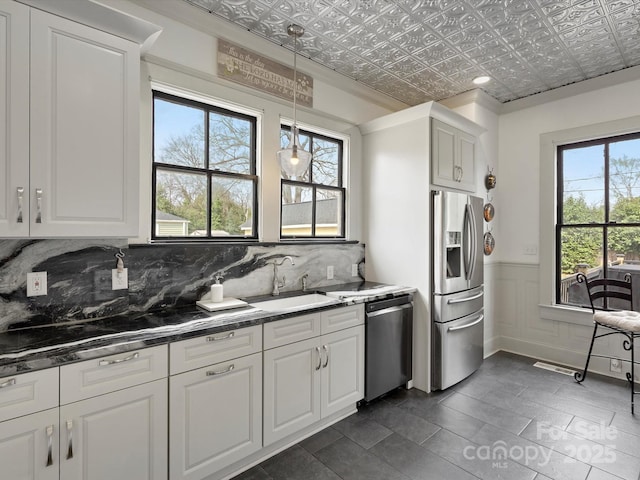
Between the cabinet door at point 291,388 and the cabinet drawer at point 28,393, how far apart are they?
104 cm

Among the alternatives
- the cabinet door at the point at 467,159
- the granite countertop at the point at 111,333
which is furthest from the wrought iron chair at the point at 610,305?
the granite countertop at the point at 111,333

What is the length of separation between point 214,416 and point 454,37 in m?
3.19

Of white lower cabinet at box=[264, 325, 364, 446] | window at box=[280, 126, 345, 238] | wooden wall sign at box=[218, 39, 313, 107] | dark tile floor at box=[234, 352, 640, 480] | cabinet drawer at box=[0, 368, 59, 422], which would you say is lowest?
dark tile floor at box=[234, 352, 640, 480]

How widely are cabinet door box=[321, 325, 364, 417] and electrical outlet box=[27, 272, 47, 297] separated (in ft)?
5.55

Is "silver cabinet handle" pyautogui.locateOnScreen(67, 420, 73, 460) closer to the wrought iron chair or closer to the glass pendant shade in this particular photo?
the glass pendant shade

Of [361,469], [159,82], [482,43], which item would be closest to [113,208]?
[159,82]

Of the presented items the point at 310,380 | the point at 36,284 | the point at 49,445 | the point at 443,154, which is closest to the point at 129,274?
the point at 36,284

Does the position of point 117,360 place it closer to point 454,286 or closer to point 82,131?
point 82,131

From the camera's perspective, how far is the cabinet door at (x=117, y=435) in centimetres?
146

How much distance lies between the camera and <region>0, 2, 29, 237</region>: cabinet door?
4.92 ft

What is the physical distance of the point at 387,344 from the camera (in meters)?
2.91

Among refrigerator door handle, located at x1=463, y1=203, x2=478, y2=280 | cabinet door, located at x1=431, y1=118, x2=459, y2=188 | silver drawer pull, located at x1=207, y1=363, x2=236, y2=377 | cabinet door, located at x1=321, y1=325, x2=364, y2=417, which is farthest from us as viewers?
refrigerator door handle, located at x1=463, y1=203, x2=478, y2=280

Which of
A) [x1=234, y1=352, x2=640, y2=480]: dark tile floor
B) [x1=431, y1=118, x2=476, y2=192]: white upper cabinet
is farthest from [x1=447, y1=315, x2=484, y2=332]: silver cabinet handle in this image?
[x1=431, y1=118, x2=476, y2=192]: white upper cabinet

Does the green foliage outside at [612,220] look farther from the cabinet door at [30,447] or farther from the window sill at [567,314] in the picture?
the cabinet door at [30,447]
